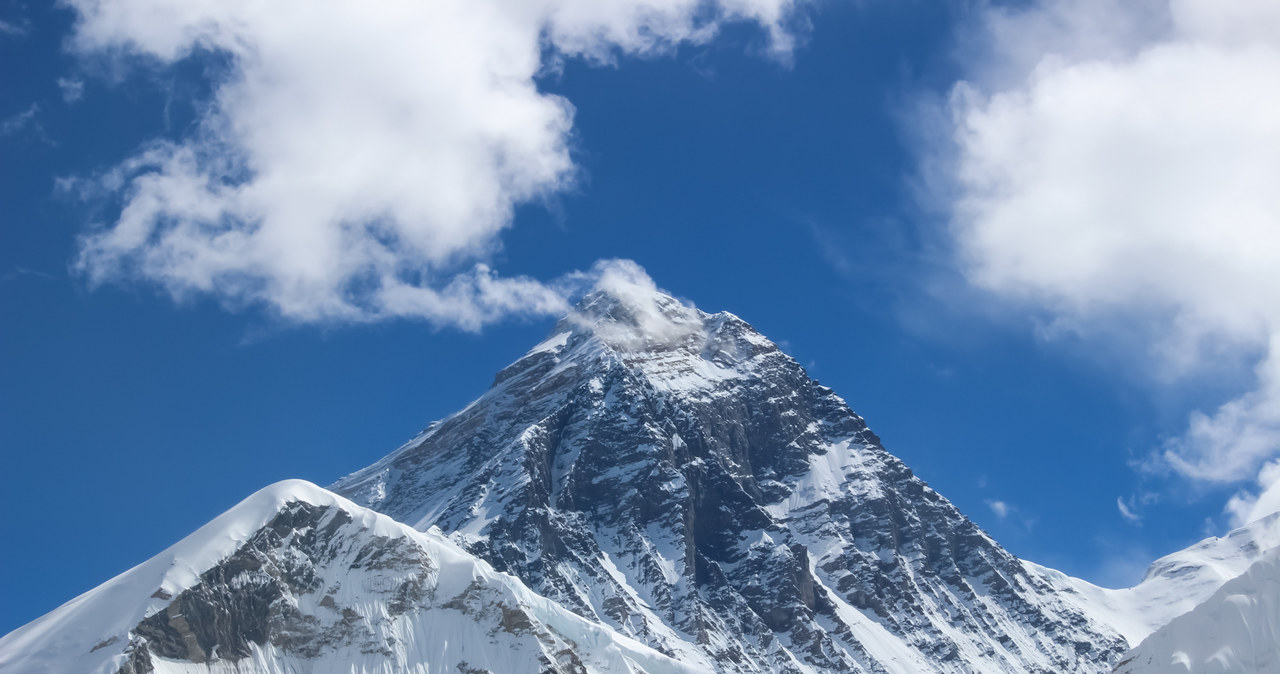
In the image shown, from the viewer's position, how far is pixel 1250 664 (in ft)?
507

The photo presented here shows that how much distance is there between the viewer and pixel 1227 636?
158 metres

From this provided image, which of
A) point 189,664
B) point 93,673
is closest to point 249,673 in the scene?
point 189,664

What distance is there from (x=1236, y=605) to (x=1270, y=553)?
35.1 ft

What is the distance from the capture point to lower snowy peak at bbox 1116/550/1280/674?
154875 millimetres

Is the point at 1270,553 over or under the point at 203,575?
under

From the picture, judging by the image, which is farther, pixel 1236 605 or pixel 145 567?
pixel 145 567

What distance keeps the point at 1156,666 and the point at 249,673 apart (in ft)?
356

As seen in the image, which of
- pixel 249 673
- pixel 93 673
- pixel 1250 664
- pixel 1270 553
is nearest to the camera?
pixel 1250 664

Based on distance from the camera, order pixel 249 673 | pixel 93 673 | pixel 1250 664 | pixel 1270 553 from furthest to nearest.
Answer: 1. pixel 249 673
2. pixel 93 673
3. pixel 1270 553
4. pixel 1250 664

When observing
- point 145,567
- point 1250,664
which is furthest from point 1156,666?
point 145,567

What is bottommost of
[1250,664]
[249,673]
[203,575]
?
[1250,664]

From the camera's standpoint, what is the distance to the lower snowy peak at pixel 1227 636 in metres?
155

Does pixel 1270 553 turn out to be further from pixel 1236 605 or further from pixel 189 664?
pixel 189 664

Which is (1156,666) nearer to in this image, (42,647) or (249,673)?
(249,673)
